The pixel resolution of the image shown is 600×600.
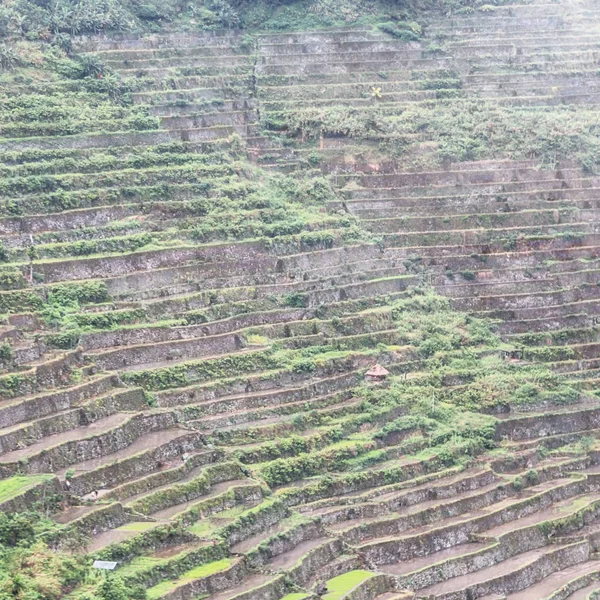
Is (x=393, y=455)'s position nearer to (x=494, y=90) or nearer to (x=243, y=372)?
(x=243, y=372)

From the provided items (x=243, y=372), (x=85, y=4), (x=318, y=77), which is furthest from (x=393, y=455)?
(x=85, y=4)

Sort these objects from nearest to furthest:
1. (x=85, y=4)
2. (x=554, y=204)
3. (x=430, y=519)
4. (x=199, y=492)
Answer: (x=199, y=492) < (x=430, y=519) < (x=554, y=204) < (x=85, y=4)

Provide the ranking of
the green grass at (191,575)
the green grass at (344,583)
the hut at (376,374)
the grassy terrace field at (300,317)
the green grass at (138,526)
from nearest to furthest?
1. the green grass at (191,575)
2. the green grass at (138,526)
3. the green grass at (344,583)
4. the grassy terrace field at (300,317)
5. the hut at (376,374)

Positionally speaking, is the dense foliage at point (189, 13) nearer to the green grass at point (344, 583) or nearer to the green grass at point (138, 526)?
the green grass at point (138, 526)

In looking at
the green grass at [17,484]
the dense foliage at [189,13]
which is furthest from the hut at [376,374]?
the dense foliage at [189,13]

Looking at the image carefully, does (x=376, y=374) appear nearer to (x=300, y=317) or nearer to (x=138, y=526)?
(x=300, y=317)

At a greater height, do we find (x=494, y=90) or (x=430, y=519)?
(x=494, y=90)
